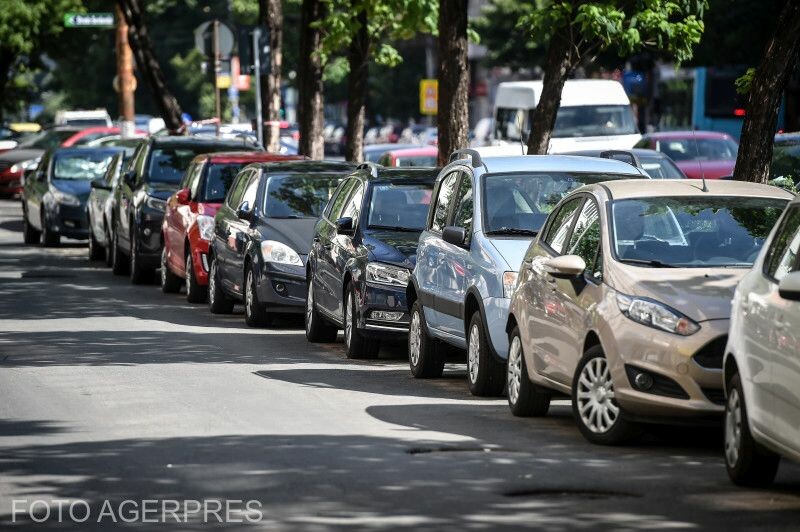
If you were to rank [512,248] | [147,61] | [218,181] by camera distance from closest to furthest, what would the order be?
[512,248]
[218,181]
[147,61]

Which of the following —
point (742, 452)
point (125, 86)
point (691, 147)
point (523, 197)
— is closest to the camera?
point (742, 452)

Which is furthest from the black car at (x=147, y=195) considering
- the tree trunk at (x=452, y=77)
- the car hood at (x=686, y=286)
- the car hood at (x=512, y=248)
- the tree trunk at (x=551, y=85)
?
the car hood at (x=686, y=286)

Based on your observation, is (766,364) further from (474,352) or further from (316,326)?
(316,326)

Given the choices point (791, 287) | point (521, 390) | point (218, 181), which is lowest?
point (521, 390)

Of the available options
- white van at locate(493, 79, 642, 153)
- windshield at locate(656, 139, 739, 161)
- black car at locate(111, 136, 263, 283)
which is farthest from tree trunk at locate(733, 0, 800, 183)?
white van at locate(493, 79, 642, 153)

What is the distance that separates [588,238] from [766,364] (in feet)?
9.18

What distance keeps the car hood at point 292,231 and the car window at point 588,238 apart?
7.02 metres

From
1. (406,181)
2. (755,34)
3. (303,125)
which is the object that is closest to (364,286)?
(406,181)

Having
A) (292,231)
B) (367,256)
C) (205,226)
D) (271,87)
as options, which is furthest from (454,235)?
(271,87)

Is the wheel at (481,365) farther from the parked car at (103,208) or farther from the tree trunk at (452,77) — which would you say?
the parked car at (103,208)

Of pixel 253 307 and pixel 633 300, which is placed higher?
pixel 633 300

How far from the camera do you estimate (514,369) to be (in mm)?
12023

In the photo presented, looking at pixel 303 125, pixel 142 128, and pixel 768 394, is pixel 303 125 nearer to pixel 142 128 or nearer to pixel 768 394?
pixel 768 394

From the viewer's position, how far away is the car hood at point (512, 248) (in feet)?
41.9
